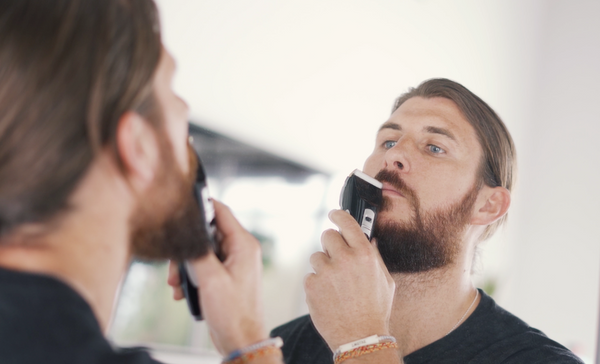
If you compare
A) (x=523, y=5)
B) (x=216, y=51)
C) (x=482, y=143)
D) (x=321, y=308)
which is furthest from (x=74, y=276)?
(x=523, y=5)

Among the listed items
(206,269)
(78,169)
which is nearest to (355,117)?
(206,269)

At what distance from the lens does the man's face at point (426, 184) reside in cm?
134

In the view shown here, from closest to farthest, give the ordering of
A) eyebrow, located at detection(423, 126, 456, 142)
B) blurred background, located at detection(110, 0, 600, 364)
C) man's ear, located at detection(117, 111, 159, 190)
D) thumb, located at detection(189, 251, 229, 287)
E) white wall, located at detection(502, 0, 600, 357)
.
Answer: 1. man's ear, located at detection(117, 111, 159, 190)
2. thumb, located at detection(189, 251, 229, 287)
3. eyebrow, located at detection(423, 126, 456, 142)
4. blurred background, located at detection(110, 0, 600, 364)
5. white wall, located at detection(502, 0, 600, 357)

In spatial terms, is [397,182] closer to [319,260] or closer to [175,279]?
[319,260]

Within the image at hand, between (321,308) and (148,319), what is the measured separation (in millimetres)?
1682

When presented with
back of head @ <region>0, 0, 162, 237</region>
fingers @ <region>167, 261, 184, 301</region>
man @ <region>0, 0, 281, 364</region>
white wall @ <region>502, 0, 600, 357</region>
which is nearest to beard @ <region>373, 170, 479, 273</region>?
fingers @ <region>167, 261, 184, 301</region>

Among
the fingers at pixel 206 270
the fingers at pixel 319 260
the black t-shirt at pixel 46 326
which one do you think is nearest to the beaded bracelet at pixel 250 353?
the fingers at pixel 206 270

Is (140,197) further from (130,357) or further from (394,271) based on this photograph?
(394,271)

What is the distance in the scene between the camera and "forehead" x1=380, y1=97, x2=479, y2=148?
148 centimetres

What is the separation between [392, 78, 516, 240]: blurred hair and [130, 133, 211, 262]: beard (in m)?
1.03

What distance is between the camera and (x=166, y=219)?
768mm

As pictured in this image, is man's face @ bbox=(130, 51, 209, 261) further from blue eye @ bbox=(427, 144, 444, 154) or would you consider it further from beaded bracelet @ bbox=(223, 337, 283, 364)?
blue eye @ bbox=(427, 144, 444, 154)

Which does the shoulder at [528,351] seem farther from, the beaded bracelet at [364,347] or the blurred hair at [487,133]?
the blurred hair at [487,133]

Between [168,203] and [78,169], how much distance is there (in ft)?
0.49
